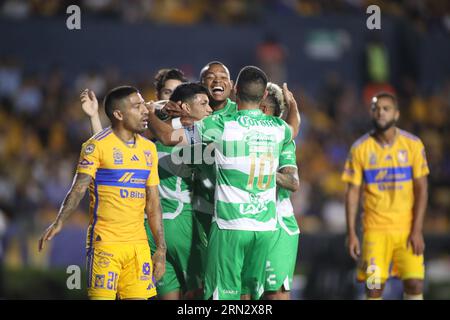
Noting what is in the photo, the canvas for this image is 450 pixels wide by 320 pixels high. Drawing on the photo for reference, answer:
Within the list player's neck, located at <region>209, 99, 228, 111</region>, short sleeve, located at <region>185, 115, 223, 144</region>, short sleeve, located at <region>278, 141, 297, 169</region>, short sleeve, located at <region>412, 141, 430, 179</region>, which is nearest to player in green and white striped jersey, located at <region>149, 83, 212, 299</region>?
player's neck, located at <region>209, 99, 228, 111</region>

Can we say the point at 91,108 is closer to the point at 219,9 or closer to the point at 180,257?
the point at 180,257

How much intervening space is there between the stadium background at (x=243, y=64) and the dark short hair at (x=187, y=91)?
24.6 ft

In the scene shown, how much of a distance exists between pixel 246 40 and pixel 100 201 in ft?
41.3

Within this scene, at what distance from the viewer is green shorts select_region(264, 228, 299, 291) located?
844 cm

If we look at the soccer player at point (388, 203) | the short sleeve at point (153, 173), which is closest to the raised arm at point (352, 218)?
the soccer player at point (388, 203)

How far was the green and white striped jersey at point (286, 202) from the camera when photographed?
27.6ft

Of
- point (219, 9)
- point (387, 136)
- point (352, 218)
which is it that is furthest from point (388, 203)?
point (219, 9)

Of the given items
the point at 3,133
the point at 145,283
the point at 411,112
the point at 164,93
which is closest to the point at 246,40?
the point at 411,112

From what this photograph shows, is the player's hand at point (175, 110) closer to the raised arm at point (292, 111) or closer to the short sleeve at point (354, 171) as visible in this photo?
the raised arm at point (292, 111)

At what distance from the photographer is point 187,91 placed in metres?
8.52

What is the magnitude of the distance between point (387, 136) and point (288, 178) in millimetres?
2300

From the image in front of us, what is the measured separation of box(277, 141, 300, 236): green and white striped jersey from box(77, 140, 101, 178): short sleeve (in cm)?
187

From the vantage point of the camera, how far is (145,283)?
302 inches

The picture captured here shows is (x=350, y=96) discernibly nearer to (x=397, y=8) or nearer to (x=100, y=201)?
(x=397, y=8)
